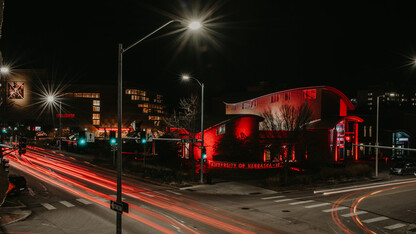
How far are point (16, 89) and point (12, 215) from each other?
274ft

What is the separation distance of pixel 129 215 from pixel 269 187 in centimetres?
1442

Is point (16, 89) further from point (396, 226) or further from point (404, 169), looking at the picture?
point (396, 226)

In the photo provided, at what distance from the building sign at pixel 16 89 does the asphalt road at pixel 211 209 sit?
230 feet

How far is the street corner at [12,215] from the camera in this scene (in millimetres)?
15391

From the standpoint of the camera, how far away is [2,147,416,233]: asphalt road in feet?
48.4

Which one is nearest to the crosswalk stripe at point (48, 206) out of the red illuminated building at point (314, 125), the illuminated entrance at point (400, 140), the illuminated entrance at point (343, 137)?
the red illuminated building at point (314, 125)

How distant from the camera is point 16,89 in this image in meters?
86.9

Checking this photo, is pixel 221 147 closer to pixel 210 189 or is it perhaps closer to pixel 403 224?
pixel 210 189

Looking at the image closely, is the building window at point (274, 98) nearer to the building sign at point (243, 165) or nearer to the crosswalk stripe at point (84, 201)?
the building sign at point (243, 165)

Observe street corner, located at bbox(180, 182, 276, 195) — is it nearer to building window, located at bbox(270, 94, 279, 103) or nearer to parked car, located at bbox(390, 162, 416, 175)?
parked car, located at bbox(390, 162, 416, 175)

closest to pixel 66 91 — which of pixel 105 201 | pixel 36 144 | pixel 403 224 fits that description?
pixel 36 144

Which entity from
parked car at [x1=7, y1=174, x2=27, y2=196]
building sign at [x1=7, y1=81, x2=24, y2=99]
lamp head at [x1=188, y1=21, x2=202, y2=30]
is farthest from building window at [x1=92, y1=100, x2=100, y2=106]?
lamp head at [x1=188, y1=21, x2=202, y2=30]

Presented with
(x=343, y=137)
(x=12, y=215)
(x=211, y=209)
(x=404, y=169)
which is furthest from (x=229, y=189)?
(x=343, y=137)

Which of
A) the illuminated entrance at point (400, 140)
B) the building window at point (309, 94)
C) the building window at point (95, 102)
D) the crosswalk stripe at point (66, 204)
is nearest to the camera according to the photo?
the crosswalk stripe at point (66, 204)
